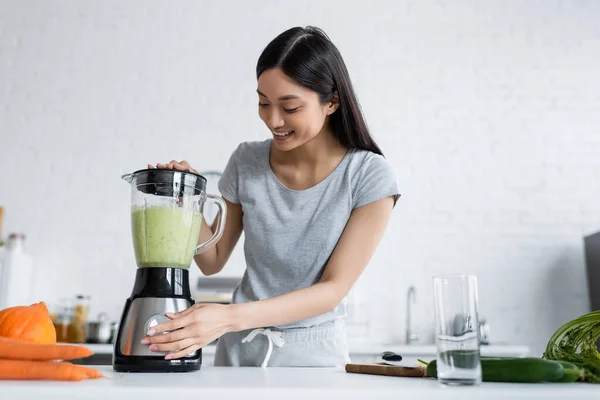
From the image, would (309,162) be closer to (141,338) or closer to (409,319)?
(141,338)

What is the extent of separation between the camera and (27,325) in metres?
0.82

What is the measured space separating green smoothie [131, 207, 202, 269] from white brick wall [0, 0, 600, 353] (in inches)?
89.1

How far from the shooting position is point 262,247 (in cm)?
139

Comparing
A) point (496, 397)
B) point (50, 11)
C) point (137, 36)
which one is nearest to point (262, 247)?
point (496, 397)

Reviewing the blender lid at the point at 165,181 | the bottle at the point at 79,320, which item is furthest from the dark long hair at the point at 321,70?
the bottle at the point at 79,320

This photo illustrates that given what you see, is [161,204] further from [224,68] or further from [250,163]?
[224,68]

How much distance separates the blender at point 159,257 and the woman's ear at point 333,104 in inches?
17.4

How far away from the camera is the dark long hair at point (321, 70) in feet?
4.22

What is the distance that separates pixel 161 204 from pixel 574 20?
3.44 meters

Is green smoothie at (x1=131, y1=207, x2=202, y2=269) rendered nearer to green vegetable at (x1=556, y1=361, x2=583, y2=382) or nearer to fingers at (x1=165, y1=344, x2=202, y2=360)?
fingers at (x1=165, y1=344, x2=202, y2=360)

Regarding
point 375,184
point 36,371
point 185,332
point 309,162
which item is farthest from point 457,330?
point 309,162

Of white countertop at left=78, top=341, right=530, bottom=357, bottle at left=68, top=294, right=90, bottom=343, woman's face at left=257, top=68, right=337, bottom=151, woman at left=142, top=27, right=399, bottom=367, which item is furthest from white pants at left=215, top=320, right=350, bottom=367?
bottle at left=68, top=294, right=90, bottom=343

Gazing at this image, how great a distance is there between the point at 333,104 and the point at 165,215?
0.55m

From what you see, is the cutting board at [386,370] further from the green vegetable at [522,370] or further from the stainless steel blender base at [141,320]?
the stainless steel blender base at [141,320]
